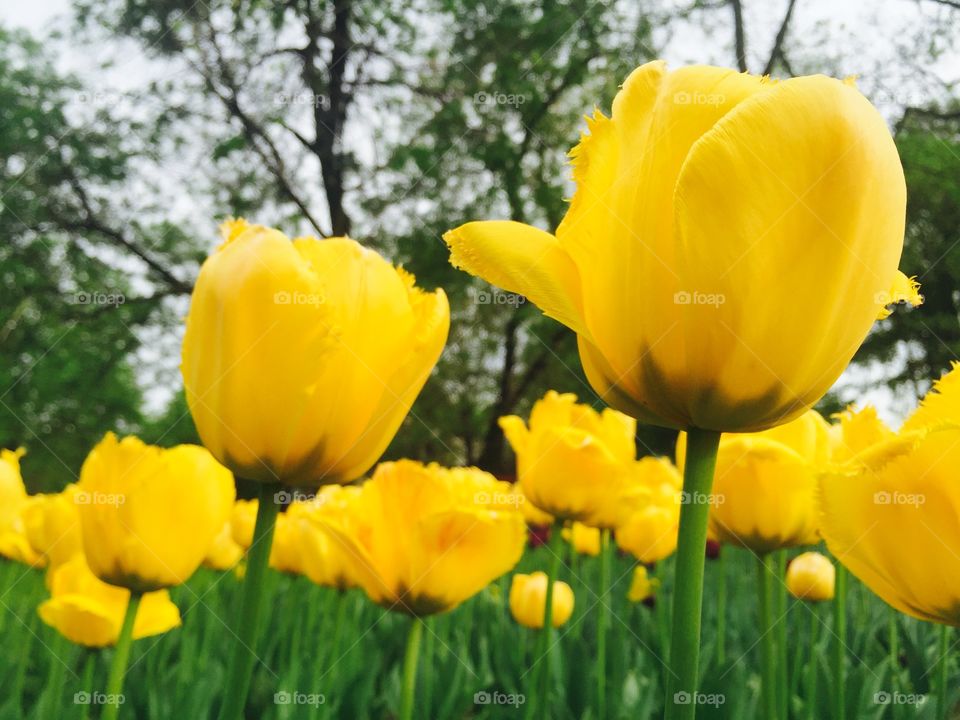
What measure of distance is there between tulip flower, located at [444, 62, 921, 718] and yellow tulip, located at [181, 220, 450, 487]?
0.15 m

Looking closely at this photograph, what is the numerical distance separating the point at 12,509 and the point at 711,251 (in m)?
1.57

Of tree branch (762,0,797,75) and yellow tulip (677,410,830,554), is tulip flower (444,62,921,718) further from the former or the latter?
tree branch (762,0,797,75)

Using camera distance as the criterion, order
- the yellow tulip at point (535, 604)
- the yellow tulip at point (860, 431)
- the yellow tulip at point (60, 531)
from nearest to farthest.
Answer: the yellow tulip at point (860, 431)
the yellow tulip at point (60, 531)
the yellow tulip at point (535, 604)

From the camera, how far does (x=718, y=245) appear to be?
0.45 meters

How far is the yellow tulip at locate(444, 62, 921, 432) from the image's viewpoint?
1.50 feet

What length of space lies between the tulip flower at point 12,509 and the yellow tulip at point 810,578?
1484 millimetres

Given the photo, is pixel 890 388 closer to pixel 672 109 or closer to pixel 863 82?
pixel 863 82

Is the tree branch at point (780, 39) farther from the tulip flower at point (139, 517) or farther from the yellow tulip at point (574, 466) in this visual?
the tulip flower at point (139, 517)

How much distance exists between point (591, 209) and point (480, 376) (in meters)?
8.89

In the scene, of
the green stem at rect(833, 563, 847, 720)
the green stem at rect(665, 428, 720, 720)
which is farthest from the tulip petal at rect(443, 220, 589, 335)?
the green stem at rect(833, 563, 847, 720)

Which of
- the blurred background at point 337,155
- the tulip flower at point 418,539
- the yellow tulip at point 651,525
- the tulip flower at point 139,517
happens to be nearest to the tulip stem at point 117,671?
A: the tulip flower at point 139,517

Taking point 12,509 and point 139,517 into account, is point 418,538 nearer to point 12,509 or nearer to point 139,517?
point 139,517

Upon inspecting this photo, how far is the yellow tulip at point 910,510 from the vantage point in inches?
22.5

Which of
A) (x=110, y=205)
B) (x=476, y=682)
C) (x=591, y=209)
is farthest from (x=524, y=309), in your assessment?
(x=591, y=209)
